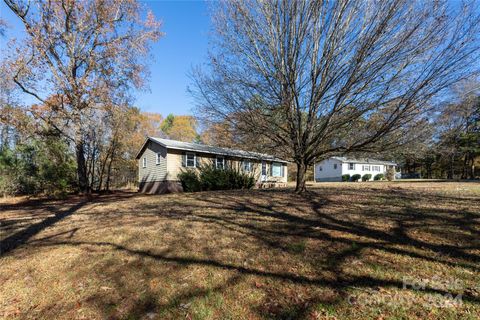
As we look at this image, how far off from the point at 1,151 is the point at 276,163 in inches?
781

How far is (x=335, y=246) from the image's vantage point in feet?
12.4

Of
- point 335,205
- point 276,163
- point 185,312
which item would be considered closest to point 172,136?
point 276,163

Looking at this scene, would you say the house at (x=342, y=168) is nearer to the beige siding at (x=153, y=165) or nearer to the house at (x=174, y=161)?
the house at (x=174, y=161)

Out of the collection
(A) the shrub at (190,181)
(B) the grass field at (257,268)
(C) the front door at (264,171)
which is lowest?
(B) the grass field at (257,268)

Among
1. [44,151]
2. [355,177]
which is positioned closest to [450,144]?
[355,177]

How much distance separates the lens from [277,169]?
24.3 meters

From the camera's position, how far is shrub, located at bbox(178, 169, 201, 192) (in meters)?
15.2

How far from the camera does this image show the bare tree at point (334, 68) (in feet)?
19.0

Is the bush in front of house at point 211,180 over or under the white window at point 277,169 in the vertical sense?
under

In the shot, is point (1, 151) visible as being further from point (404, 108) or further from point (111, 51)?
point (404, 108)

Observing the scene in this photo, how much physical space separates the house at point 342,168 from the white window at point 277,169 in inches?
475

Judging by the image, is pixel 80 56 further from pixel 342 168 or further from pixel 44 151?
pixel 342 168

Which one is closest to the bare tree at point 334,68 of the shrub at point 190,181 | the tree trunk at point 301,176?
the tree trunk at point 301,176

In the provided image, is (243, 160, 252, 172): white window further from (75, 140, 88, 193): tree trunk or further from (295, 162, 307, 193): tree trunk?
(75, 140, 88, 193): tree trunk
